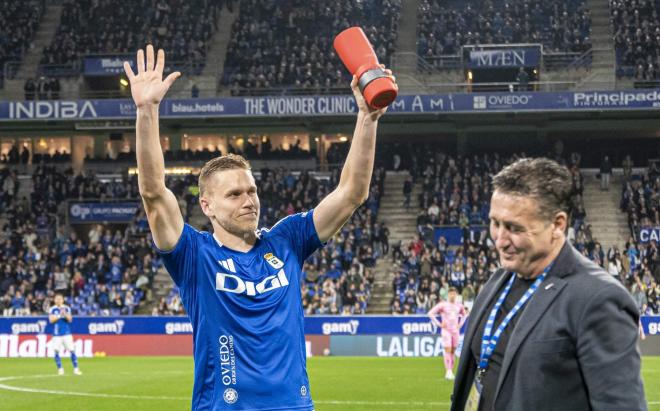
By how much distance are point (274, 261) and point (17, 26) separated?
46592 millimetres

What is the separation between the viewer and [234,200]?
18.8 feet

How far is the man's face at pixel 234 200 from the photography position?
5.72 metres

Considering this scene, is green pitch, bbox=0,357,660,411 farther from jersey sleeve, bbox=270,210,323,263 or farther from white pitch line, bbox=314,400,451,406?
jersey sleeve, bbox=270,210,323,263

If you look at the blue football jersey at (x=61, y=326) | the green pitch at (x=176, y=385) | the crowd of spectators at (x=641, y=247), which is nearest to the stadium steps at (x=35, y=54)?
the green pitch at (x=176, y=385)

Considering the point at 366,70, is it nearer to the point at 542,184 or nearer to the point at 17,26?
the point at 542,184

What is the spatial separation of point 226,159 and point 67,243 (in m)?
36.5

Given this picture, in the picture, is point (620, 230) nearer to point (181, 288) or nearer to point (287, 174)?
point (287, 174)

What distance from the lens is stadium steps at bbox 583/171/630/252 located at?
131 ft

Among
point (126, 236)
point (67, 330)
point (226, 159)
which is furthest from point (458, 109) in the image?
point (226, 159)

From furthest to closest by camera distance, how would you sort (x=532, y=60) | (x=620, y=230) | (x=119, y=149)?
(x=119, y=149) → (x=532, y=60) → (x=620, y=230)

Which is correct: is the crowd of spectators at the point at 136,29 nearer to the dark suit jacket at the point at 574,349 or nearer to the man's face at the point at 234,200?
the man's face at the point at 234,200

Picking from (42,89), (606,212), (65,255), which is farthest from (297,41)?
(606,212)

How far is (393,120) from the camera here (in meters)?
46.0

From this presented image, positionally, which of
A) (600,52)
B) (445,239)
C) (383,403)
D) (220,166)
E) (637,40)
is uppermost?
(637,40)
